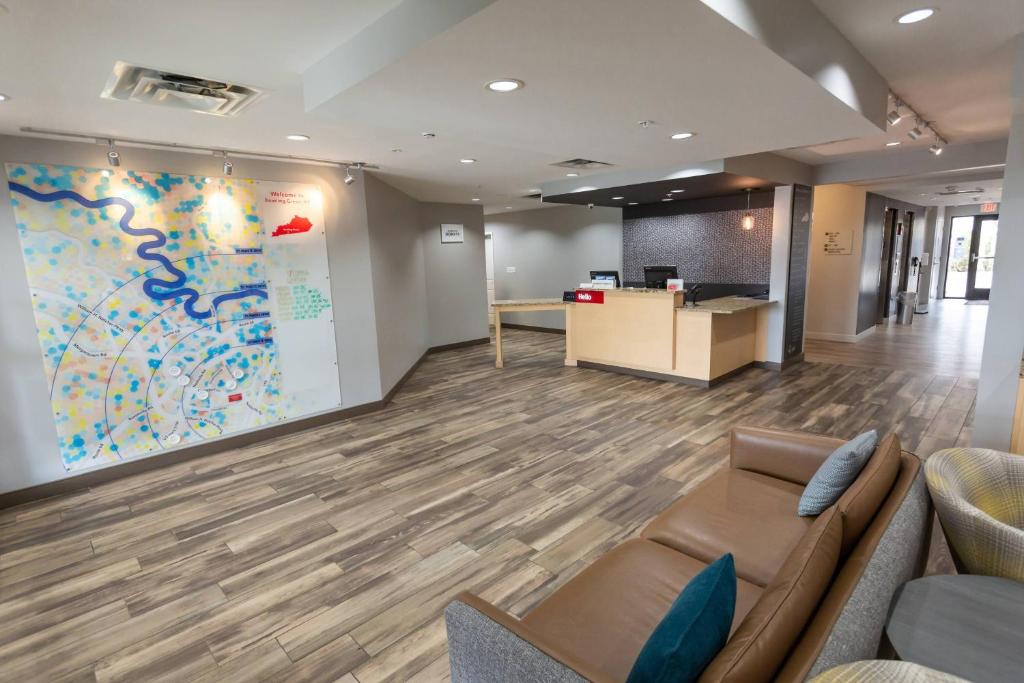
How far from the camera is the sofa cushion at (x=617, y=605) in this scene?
142cm

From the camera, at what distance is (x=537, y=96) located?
2.58 meters

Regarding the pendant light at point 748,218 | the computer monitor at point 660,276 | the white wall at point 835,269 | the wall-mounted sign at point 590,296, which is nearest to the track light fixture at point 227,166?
the wall-mounted sign at point 590,296

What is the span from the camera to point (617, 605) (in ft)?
5.25

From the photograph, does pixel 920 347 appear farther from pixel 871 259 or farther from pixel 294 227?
pixel 294 227

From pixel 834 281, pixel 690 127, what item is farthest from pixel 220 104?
pixel 834 281

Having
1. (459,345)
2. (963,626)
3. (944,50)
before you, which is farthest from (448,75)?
(459,345)

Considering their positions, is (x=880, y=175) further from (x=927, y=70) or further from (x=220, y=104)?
(x=220, y=104)

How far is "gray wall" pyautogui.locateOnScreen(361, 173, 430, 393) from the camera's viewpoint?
5394 millimetres

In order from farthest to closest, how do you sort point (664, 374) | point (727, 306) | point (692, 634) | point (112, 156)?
point (664, 374), point (727, 306), point (112, 156), point (692, 634)

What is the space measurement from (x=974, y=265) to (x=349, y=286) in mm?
15542

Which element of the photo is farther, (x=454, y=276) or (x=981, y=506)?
(x=454, y=276)

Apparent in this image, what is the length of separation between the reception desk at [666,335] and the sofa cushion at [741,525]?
343 centimetres

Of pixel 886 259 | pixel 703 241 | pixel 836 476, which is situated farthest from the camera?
pixel 886 259

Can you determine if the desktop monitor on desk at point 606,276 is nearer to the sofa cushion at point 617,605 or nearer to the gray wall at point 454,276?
the gray wall at point 454,276
